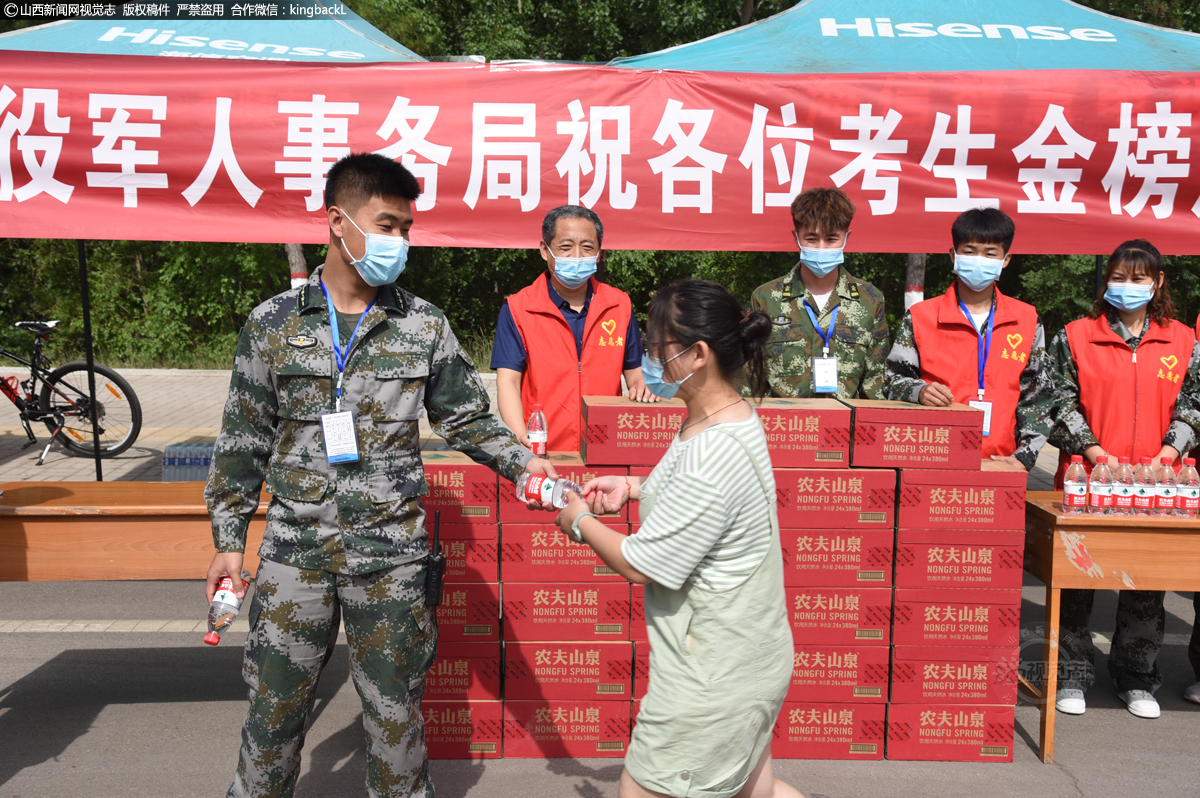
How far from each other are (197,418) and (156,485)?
6.90 m

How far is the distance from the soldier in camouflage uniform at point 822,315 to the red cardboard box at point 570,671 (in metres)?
1.39

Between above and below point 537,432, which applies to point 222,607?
below

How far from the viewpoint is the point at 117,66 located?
15.2 ft

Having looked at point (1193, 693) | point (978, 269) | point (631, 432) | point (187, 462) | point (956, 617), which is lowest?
point (1193, 693)

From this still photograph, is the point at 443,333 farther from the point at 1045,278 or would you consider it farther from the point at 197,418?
the point at 1045,278

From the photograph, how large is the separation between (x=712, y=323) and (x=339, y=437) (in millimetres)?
1083

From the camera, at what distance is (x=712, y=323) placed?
2.13 m

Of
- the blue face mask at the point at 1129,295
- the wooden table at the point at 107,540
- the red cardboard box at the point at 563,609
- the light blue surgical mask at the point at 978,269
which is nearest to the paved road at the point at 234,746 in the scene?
the red cardboard box at the point at 563,609

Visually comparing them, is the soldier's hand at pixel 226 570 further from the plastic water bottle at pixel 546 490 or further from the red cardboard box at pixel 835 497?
the red cardboard box at pixel 835 497

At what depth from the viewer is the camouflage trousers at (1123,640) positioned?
4.09 metres

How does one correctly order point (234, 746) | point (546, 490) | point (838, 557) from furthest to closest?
point (234, 746) < point (838, 557) < point (546, 490)

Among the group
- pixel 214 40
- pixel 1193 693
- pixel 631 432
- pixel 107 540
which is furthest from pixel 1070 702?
pixel 214 40

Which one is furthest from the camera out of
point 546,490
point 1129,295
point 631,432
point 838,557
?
point 1129,295

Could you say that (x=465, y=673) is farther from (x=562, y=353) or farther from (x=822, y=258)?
(x=822, y=258)
